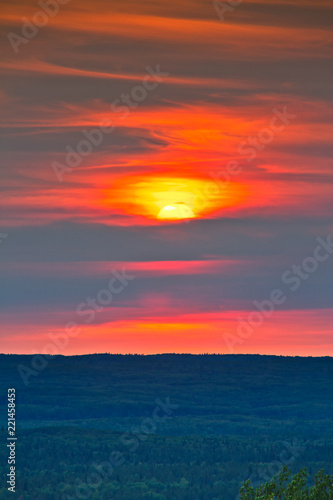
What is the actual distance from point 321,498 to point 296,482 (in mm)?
3152

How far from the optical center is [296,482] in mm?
69562

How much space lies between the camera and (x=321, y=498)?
7150 cm

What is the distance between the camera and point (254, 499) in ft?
241

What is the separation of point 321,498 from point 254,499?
4.85 m

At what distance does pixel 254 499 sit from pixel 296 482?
196 inches
